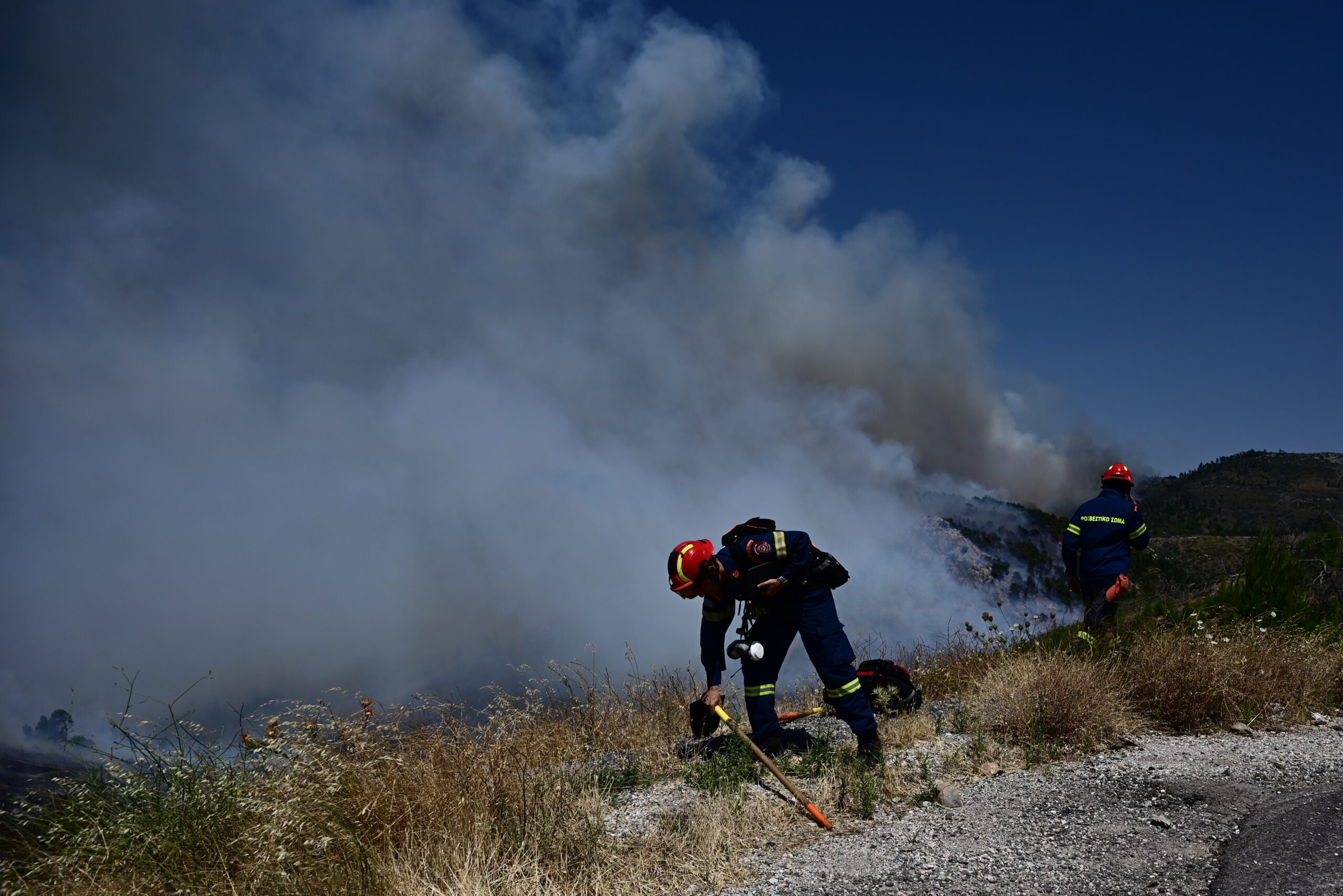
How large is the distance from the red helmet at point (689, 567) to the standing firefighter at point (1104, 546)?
4.60m

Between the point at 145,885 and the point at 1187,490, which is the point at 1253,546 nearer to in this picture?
the point at 145,885

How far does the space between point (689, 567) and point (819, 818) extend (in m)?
2.03

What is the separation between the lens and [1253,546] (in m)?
9.66

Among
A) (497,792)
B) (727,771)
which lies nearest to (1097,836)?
(727,771)

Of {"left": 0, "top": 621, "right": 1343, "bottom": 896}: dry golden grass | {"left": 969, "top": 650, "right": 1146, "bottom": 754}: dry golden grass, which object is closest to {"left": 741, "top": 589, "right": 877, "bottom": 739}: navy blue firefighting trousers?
{"left": 0, "top": 621, "right": 1343, "bottom": 896}: dry golden grass

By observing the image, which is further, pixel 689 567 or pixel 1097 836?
pixel 689 567

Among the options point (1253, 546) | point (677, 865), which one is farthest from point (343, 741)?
point (1253, 546)

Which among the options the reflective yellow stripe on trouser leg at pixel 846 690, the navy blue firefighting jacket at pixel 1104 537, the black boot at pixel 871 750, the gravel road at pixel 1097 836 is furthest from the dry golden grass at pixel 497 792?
the navy blue firefighting jacket at pixel 1104 537

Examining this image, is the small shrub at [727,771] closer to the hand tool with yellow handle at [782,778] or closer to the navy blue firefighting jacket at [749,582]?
the hand tool with yellow handle at [782,778]

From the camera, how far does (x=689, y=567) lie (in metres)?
5.82

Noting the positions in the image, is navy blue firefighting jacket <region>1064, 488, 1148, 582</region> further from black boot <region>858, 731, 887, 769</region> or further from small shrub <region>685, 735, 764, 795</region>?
small shrub <region>685, 735, 764, 795</region>

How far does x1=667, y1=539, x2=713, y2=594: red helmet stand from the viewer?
228 inches

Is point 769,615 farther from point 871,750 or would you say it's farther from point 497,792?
point 497,792

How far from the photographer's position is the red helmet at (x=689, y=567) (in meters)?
5.80
